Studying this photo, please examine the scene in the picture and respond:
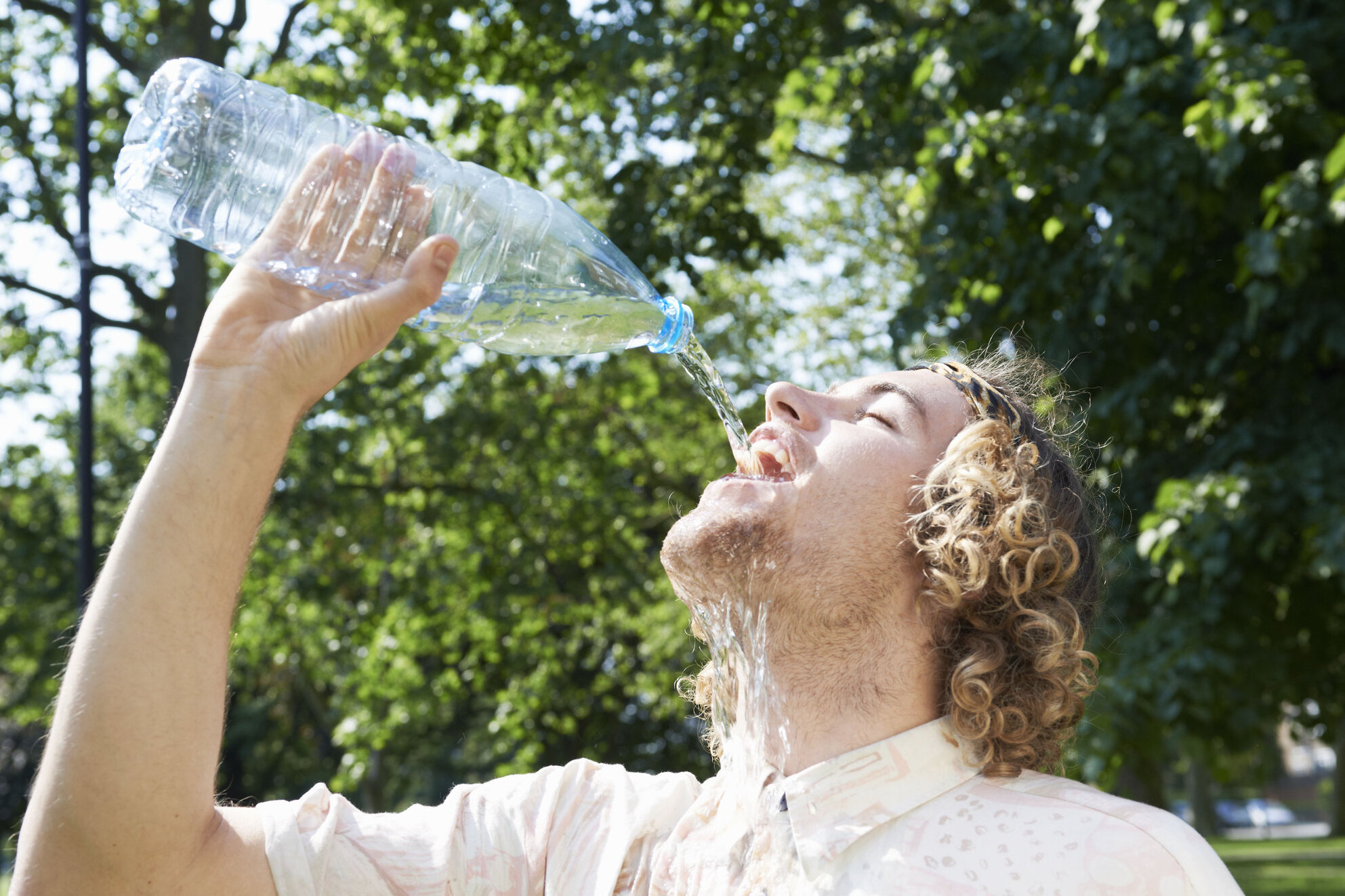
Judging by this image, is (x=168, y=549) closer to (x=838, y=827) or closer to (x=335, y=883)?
(x=335, y=883)

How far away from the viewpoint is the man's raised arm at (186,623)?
1.35 meters

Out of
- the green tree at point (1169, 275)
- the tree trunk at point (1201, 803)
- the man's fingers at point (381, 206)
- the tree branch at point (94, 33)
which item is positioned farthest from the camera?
the tree trunk at point (1201, 803)

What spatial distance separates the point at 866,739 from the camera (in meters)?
1.71

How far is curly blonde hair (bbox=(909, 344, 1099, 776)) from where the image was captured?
1.76 metres

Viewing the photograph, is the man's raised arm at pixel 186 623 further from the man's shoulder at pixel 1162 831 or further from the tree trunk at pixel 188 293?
the tree trunk at pixel 188 293

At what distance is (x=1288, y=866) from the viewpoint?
18156 millimetres

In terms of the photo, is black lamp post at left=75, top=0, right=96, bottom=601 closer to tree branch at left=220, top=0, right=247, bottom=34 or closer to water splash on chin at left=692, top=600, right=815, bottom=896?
tree branch at left=220, top=0, right=247, bottom=34

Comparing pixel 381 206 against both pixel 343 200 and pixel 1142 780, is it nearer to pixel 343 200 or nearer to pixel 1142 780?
pixel 343 200

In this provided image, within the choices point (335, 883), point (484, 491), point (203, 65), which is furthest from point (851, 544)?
point (484, 491)

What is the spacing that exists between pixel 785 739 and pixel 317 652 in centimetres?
939

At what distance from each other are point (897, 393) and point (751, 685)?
21.8 inches

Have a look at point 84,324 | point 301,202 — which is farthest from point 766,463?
point 84,324

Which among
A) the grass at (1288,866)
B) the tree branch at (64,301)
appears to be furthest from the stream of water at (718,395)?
the tree branch at (64,301)

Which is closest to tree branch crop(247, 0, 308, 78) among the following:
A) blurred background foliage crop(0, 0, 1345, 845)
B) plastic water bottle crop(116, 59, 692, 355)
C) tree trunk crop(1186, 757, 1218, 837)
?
blurred background foliage crop(0, 0, 1345, 845)
